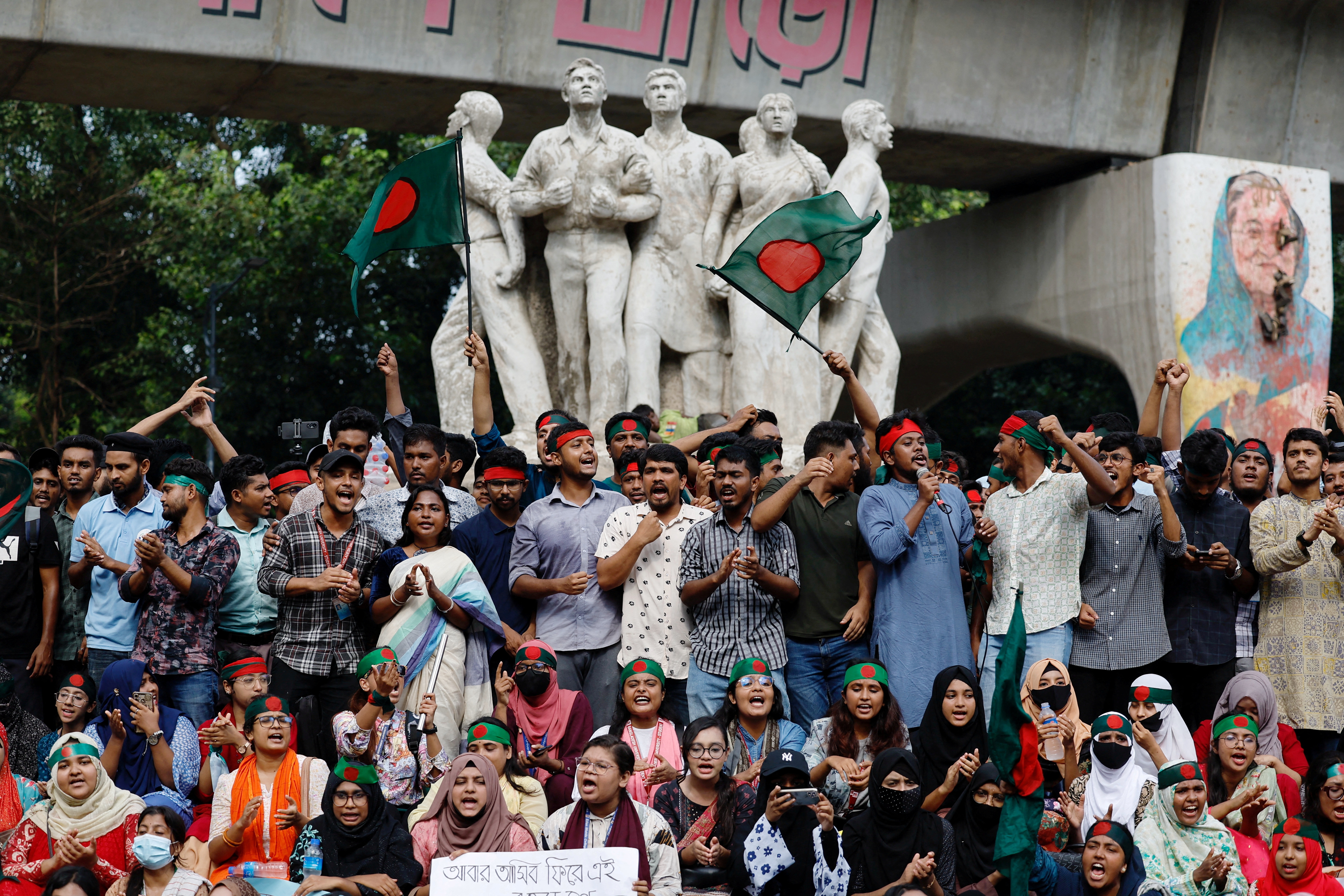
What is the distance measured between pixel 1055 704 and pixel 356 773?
2895mm

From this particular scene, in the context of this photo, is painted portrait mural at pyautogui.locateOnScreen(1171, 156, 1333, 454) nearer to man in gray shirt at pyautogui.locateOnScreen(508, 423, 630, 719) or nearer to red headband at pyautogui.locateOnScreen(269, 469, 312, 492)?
man in gray shirt at pyautogui.locateOnScreen(508, 423, 630, 719)

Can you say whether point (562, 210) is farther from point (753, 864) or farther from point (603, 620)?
point (753, 864)

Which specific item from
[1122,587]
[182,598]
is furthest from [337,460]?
[1122,587]

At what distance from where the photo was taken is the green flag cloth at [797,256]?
29.6 feet

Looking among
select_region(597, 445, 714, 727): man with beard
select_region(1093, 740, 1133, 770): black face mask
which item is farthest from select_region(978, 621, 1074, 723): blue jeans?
select_region(597, 445, 714, 727): man with beard

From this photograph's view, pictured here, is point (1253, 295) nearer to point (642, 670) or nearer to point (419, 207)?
point (419, 207)

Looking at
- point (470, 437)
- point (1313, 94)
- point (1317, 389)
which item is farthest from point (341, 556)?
point (1313, 94)

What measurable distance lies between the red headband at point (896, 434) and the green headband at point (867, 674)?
1075mm

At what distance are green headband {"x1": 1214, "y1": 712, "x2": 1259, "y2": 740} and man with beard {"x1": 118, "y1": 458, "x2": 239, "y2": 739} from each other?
14.1 ft

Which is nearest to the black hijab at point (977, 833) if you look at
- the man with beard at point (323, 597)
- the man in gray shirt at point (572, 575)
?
the man in gray shirt at point (572, 575)

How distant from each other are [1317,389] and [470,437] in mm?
7493

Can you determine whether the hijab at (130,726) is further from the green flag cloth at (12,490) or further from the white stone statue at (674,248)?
the white stone statue at (674,248)

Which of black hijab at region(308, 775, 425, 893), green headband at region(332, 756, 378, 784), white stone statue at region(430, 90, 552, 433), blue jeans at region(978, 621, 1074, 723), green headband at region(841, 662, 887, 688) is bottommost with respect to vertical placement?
black hijab at region(308, 775, 425, 893)

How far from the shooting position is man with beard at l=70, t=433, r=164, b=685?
7844 millimetres
